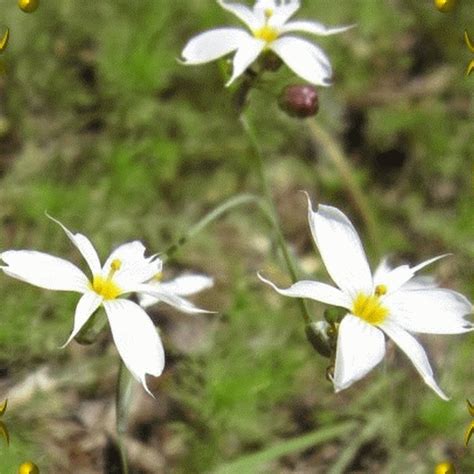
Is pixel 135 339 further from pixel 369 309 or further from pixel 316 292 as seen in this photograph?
pixel 369 309

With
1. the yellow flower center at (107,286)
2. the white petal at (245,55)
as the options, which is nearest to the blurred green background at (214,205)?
the yellow flower center at (107,286)

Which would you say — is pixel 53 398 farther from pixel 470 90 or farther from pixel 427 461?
pixel 470 90

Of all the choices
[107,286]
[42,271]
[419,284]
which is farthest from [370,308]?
[42,271]

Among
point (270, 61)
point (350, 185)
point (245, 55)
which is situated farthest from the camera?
point (350, 185)

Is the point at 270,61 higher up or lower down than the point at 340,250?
higher up

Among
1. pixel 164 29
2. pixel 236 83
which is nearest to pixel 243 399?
pixel 236 83

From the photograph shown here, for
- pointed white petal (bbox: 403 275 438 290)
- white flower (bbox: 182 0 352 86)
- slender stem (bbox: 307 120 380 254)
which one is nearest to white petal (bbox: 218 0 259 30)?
white flower (bbox: 182 0 352 86)

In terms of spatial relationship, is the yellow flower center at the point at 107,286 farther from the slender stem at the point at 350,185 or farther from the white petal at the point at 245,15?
the slender stem at the point at 350,185
